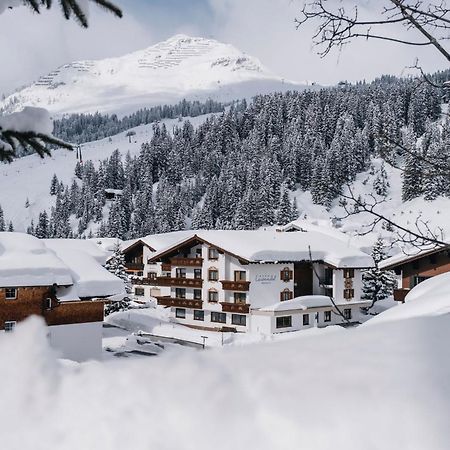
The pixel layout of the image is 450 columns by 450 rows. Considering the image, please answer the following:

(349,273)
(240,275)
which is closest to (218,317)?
(240,275)

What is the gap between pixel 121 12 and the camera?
4.36 meters

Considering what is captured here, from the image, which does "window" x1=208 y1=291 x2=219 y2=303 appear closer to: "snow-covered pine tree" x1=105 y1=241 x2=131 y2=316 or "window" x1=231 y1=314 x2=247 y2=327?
"window" x1=231 y1=314 x2=247 y2=327

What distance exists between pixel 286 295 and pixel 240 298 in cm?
332

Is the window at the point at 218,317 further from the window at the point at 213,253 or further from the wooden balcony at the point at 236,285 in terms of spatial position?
the window at the point at 213,253

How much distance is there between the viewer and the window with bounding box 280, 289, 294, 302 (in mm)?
36125

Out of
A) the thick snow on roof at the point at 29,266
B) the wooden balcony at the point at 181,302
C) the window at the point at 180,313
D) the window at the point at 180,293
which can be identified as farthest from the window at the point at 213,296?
the thick snow on roof at the point at 29,266

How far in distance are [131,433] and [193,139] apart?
131 m

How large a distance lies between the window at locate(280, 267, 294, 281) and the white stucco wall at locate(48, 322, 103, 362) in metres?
15.1

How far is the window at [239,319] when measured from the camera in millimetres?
35531

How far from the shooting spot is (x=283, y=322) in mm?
35531

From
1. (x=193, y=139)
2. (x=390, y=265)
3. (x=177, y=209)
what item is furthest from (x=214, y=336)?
(x=193, y=139)

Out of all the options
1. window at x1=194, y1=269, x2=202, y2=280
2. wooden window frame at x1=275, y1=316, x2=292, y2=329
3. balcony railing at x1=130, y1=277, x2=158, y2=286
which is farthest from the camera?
balcony railing at x1=130, y1=277, x2=158, y2=286

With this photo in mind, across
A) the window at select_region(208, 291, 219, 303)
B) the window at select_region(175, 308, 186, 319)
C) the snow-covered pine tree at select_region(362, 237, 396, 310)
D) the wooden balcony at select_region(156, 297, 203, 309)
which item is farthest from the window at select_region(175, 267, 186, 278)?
the snow-covered pine tree at select_region(362, 237, 396, 310)

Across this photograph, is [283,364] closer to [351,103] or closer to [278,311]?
Answer: [278,311]
